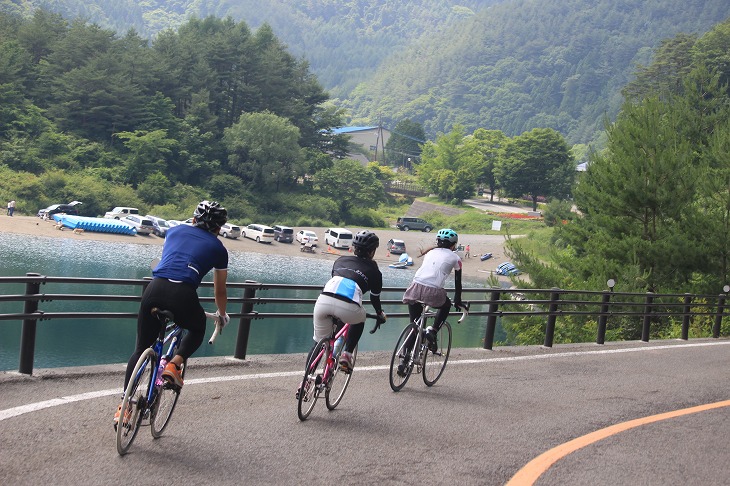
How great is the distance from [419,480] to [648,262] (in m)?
26.3

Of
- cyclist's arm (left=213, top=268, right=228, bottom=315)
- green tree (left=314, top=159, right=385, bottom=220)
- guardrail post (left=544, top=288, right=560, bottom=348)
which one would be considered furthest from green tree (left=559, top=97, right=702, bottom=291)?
green tree (left=314, top=159, right=385, bottom=220)

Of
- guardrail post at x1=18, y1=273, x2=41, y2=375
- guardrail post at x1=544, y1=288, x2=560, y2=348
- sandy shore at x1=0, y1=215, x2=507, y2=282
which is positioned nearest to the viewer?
guardrail post at x1=18, y1=273, x2=41, y2=375

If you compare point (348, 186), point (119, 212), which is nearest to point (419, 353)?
point (119, 212)

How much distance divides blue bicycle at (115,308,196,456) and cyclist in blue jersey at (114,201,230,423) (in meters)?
0.05

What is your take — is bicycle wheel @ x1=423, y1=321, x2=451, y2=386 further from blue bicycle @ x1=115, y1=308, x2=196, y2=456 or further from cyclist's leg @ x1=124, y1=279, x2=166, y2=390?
cyclist's leg @ x1=124, y1=279, x2=166, y2=390

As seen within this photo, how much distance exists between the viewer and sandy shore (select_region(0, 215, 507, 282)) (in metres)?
74.1

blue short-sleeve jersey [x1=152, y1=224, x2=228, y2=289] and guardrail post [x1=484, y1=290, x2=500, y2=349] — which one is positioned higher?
blue short-sleeve jersey [x1=152, y1=224, x2=228, y2=289]

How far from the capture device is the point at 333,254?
86812 millimetres

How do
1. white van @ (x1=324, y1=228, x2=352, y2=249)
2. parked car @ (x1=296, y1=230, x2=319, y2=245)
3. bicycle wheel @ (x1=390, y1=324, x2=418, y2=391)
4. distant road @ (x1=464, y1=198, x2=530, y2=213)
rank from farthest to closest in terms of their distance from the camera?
distant road @ (x1=464, y1=198, x2=530, y2=213) < parked car @ (x1=296, y1=230, x2=319, y2=245) < white van @ (x1=324, y1=228, x2=352, y2=249) < bicycle wheel @ (x1=390, y1=324, x2=418, y2=391)

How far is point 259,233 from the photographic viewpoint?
8800cm

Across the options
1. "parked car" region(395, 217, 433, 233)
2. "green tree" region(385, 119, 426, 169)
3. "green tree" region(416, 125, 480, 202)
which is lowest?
"parked car" region(395, 217, 433, 233)

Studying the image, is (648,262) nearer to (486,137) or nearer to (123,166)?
(123,166)

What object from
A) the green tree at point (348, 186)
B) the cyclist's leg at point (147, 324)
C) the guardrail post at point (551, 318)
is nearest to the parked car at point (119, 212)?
the green tree at point (348, 186)

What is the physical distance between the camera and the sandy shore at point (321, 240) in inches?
2916
